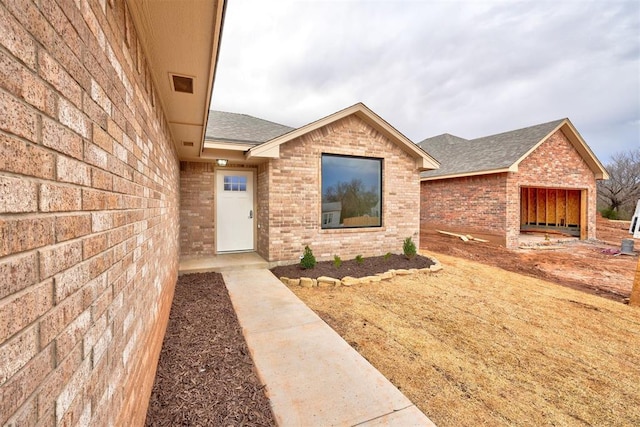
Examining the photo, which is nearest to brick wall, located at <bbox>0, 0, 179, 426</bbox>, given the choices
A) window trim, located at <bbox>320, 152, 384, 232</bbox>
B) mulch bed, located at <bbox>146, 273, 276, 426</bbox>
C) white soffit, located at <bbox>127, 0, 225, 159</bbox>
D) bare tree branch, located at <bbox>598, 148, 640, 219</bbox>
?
white soffit, located at <bbox>127, 0, 225, 159</bbox>

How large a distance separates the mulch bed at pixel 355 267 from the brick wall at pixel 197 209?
232 centimetres

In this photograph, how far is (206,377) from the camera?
7.98ft

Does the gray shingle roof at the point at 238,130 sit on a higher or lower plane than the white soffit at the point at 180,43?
higher

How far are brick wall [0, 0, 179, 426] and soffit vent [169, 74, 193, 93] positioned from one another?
110 cm

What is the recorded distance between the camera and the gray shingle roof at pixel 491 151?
1106cm

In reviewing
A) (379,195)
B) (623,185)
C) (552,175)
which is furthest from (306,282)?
(623,185)

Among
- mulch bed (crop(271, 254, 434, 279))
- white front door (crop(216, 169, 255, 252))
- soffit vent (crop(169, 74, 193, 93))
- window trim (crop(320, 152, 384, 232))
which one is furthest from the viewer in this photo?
white front door (crop(216, 169, 255, 252))

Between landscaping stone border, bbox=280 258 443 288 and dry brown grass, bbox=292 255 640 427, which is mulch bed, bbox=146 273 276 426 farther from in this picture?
landscaping stone border, bbox=280 258 443 288

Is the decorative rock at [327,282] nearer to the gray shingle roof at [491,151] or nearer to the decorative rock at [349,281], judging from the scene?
the decorative rock at [349,281]

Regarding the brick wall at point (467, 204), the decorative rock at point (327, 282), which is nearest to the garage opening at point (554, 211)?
the brick wall at point (467, 204)

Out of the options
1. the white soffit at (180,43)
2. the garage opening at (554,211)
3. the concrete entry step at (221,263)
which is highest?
the white soffit at (180,43)

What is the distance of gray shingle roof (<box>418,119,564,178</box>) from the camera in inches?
436

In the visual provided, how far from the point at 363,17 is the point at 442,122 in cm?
3136

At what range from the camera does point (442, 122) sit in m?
38.8
